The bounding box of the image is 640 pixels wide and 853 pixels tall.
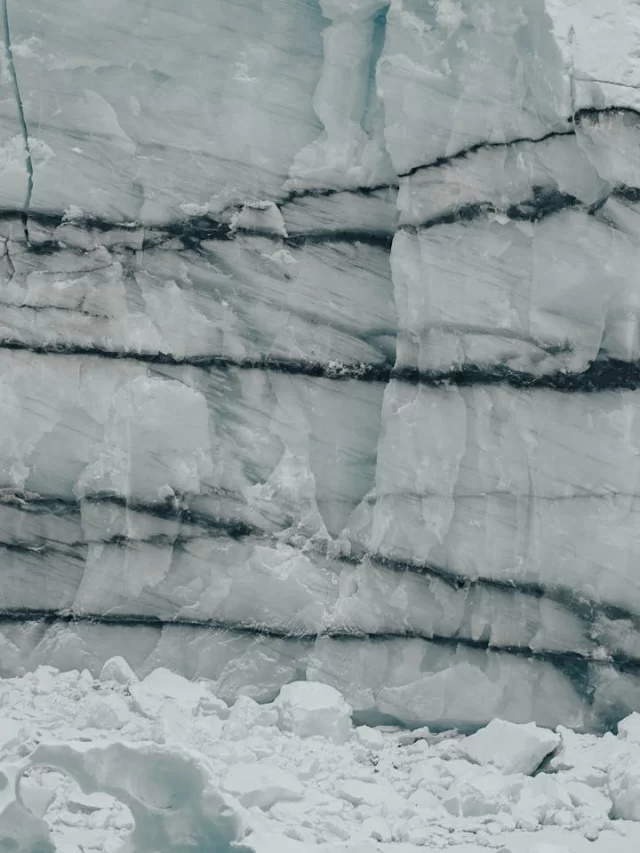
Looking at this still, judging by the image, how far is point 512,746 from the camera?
219cm

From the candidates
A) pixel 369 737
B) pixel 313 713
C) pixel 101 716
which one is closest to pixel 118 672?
pixel 101 716

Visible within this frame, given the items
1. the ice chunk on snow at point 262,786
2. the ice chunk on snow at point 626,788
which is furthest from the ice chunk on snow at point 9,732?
the ice chunk on snow at point 626,788

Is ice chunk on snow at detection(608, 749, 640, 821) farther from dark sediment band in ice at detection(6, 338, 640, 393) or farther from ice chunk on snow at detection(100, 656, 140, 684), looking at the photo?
ice chunk on snow at detection(100, 656, 140, 684)

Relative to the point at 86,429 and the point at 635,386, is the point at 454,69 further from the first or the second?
the point at 86,429

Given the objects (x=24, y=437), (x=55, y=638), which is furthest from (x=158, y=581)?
(x=24, y=437)

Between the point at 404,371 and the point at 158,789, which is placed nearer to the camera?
the point at 158,789

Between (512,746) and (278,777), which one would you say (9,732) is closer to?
(278,777)

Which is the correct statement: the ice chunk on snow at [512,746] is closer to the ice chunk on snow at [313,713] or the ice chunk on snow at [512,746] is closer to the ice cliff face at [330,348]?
the ice cliff face at [330,348]

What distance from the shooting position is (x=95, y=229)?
2.59m

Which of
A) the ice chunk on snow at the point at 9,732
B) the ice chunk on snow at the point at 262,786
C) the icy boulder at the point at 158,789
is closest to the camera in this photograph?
the icy boulder at the point at 158,789

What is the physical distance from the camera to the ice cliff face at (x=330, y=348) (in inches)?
93.1

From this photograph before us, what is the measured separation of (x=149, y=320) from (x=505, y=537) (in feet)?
3.22

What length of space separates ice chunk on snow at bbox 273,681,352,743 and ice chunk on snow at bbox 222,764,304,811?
24 centimetres

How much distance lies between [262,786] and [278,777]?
54 mm
